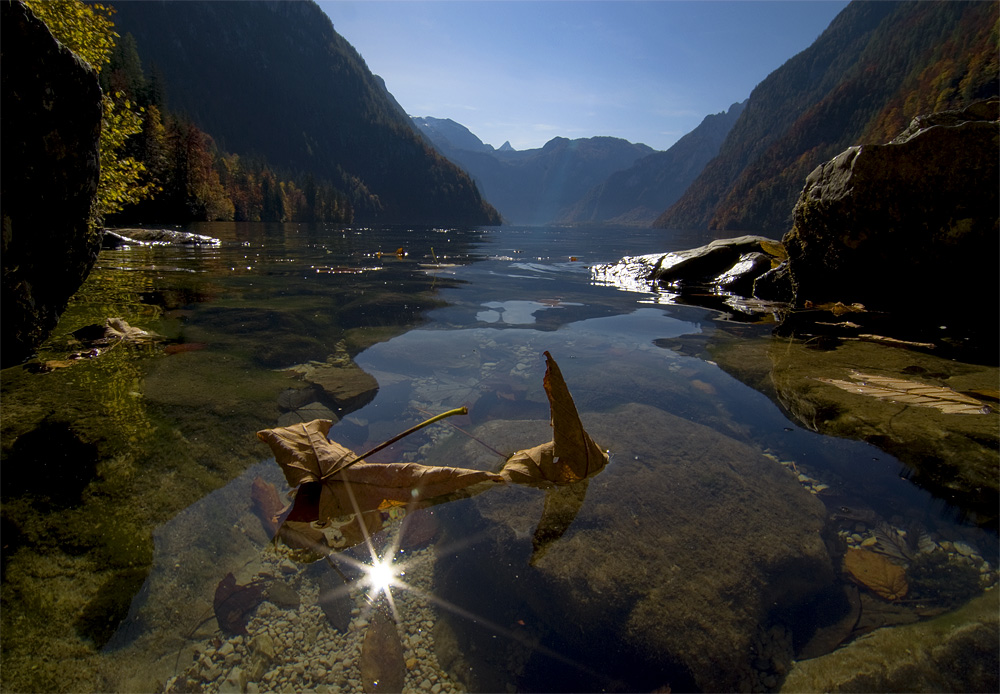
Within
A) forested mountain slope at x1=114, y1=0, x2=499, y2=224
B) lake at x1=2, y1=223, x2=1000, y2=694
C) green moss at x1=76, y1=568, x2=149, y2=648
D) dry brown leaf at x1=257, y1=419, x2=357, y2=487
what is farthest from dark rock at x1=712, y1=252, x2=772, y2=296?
forested mountain slope at x1=114, y1=0, x2=499, y2=224

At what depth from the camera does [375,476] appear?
2.06 meters

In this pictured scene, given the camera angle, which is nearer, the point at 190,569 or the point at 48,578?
the point at 48,578

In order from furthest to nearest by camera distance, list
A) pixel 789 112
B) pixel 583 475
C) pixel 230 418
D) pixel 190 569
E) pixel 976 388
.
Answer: pixel 789 112 < pixel 976 388 < pixel 230 418 < pixel 583 475 < pixel 190 569

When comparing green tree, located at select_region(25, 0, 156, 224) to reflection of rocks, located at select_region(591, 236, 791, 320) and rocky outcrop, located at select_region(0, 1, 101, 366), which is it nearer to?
rocky outcrop, located at select_region(0, 1, 101, 366)

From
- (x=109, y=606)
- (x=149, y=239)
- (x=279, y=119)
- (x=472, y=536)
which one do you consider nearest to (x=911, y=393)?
(x=472, y=536)

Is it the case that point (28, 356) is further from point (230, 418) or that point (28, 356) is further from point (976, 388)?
point (976, 388)

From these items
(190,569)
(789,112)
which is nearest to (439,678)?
(190,569)

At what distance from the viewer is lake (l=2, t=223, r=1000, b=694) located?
1.40 m

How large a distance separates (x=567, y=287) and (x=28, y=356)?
29.0ft

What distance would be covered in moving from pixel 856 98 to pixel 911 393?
16494 centimetres

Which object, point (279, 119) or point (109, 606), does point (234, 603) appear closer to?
point (109, 606)

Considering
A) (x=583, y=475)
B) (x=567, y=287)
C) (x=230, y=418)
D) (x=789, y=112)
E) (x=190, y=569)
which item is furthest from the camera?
(x=789, y=112)

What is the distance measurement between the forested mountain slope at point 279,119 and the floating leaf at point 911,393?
158079 millimetres

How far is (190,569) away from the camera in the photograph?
166 centimetres
